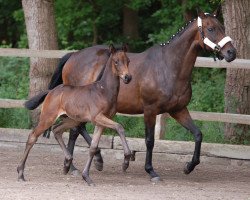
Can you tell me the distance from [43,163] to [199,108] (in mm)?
3886

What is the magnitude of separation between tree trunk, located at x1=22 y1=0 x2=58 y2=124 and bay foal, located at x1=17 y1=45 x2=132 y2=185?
131 inches

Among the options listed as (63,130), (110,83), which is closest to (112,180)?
(63,130)

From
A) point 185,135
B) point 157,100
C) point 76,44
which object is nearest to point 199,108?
point 185,135

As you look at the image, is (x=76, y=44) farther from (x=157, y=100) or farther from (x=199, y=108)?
(x=157, y=100)

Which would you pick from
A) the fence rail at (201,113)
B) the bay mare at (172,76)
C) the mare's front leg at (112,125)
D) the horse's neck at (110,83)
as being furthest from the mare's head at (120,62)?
the fence rail at (201,113)

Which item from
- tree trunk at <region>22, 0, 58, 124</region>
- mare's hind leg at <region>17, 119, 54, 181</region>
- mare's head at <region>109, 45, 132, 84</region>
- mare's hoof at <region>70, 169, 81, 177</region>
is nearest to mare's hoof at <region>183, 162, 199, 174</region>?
mare's hoof at <region>70, 169, 81, 177</region>

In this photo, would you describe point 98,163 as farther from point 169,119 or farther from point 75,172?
point 169,119

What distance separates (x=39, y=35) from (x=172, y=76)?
12.7 ft

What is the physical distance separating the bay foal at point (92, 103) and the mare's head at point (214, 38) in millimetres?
1221

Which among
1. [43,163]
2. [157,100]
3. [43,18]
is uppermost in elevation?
[43,18]

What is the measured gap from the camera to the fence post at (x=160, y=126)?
12.5m

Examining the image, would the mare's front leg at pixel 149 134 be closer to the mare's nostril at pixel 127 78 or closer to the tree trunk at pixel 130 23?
the mare's nostril at pixel 127 78

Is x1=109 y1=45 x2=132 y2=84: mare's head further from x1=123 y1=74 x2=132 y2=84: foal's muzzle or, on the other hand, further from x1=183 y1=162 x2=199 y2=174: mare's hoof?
x1=183 y1=162 x2=199 y2=174: mare's hoof

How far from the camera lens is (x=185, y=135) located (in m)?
13.2
